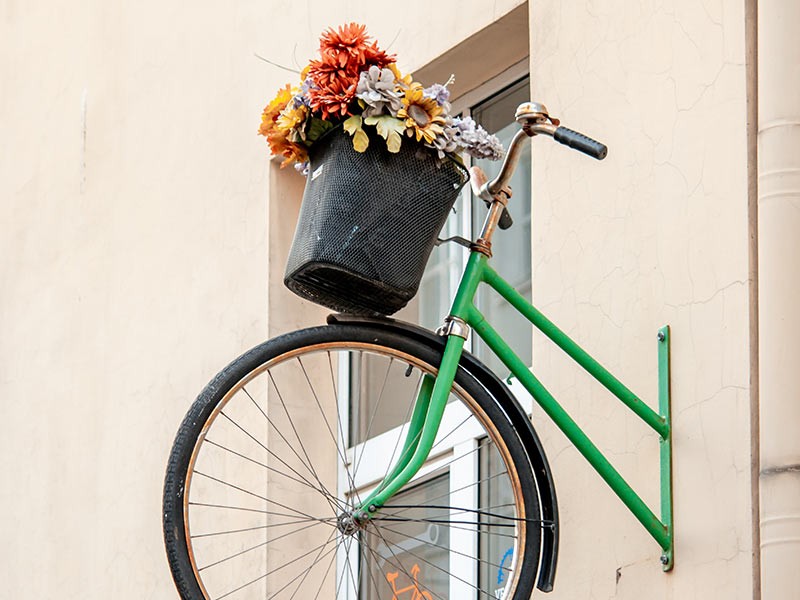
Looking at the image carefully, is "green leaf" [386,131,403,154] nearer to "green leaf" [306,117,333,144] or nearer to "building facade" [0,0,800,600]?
"green leaf" [306,117,333,144]

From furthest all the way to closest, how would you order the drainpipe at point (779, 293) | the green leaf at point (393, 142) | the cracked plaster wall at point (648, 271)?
the cracked plaster wall at point (648, 271) → the green leaf at point (393, 142) → the drainpipe at point (779, 293)

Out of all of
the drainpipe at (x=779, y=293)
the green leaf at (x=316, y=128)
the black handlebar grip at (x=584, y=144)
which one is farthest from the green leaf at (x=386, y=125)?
the drainpipe at (x=779, y=293)

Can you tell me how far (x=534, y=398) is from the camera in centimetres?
373

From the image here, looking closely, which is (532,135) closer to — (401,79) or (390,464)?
(401,79)

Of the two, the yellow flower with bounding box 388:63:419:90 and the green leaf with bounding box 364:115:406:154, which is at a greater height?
the yellow flower with bounding box 388:63:419:90

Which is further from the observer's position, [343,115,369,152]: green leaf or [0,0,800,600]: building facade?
[0,0,800,600]: building facade

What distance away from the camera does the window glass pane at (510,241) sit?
4859 millimetres

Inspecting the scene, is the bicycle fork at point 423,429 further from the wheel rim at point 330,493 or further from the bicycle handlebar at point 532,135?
the wheel rim at point 330,493

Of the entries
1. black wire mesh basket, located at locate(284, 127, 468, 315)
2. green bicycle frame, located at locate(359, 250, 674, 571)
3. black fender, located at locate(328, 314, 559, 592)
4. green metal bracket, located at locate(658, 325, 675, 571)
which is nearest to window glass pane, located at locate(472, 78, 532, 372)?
green metal bracket, located at locate(658, 325, 675, 571)

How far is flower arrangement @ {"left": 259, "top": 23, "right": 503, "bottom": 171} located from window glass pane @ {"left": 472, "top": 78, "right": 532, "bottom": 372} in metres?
1.14

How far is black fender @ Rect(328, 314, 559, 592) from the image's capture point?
3.66 meters

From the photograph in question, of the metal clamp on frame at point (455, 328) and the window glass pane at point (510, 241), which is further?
the window glass pane at point (510, 241)

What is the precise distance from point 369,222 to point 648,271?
804mm

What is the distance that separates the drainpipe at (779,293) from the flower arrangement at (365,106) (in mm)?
583
